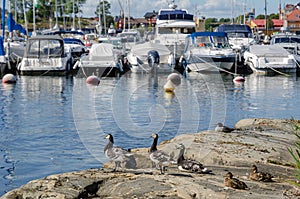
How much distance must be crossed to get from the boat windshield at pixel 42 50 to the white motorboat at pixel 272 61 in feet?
38.6

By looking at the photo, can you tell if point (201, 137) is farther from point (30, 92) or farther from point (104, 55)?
point (104, 55)

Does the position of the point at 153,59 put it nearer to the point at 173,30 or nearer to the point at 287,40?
the point at 173,30

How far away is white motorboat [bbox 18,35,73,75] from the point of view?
35438 mm

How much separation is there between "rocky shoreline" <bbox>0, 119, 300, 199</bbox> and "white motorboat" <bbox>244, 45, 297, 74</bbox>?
23715 millimetres

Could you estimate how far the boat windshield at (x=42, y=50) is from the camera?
118ft

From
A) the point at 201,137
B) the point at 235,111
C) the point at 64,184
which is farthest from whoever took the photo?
the point at 235,111

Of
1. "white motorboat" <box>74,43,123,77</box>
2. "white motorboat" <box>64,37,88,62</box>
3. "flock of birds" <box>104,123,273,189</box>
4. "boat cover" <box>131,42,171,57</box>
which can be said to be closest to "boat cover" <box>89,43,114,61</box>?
"white motorboat" <box>74,43,123,77</box>

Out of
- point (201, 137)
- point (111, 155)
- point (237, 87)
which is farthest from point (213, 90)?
point (111, 155)

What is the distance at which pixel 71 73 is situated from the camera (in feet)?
125

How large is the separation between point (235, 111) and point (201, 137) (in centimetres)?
916

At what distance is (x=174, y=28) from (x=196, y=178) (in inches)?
1422

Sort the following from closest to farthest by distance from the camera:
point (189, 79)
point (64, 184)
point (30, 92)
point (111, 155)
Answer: point (64, 184)
point (111, 155)
point (30, 92)
point (189, 79)

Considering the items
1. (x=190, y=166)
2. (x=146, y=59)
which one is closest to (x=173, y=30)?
(x=146, y=59)

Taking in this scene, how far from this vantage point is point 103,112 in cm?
2211
